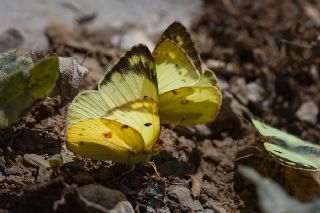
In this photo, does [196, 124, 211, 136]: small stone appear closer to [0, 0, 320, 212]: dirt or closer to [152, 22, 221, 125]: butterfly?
[0, 0, 320, 212]: dirt

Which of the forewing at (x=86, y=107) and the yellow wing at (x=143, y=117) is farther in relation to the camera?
the forewing at (x=86, y=107)

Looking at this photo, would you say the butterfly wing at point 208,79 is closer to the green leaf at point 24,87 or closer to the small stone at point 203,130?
the small stone at point 203,130

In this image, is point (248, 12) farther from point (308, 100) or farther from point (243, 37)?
point (308, 100)

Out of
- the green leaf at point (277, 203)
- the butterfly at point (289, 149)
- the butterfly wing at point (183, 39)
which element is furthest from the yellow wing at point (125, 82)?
the green leaf at point (277, 203)

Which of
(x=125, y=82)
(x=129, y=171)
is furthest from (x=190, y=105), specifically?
(x=129, y=171)

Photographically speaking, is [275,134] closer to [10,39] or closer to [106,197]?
[106,197]

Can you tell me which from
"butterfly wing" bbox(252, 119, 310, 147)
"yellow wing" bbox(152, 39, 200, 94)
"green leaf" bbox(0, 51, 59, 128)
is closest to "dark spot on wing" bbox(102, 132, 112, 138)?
"green leaf" bbox(0, 51, 59, 128)

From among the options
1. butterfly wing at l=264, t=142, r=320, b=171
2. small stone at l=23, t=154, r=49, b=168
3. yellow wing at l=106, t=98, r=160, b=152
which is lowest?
small stone at l=23, t=154, r=49, b=168
